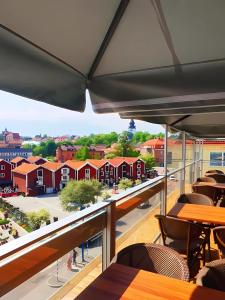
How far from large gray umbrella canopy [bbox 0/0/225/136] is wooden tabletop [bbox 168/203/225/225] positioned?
1650 mm

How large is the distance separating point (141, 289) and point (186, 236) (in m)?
1.38

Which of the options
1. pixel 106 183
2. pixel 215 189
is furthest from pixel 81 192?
pixel 215 189

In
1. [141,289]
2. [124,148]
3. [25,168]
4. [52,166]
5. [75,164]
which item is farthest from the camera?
[124,148]

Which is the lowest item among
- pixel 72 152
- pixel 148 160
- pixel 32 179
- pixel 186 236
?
pixel 32 179

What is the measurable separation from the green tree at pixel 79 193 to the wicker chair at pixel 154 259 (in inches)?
1049

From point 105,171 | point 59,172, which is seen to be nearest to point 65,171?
point 59,172

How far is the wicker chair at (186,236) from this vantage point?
259 centimetres

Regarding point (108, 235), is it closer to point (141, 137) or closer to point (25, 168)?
point (25, 168)

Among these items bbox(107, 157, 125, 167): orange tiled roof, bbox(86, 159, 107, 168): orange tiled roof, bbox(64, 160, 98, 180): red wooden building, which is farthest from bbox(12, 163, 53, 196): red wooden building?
bbox(107, 157, 125, 167): orange tiled roof

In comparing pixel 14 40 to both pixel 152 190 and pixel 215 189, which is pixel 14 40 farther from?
pixel 215 189

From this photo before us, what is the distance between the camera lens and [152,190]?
11.6 ft

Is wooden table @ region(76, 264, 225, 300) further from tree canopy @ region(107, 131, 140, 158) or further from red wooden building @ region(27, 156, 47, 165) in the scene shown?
tree canopy @ region(107, 131, 140, 158)

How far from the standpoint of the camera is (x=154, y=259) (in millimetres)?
1835

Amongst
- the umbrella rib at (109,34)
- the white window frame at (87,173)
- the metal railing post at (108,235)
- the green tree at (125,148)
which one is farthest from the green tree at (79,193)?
A: the umbrella rib at (109,34)
